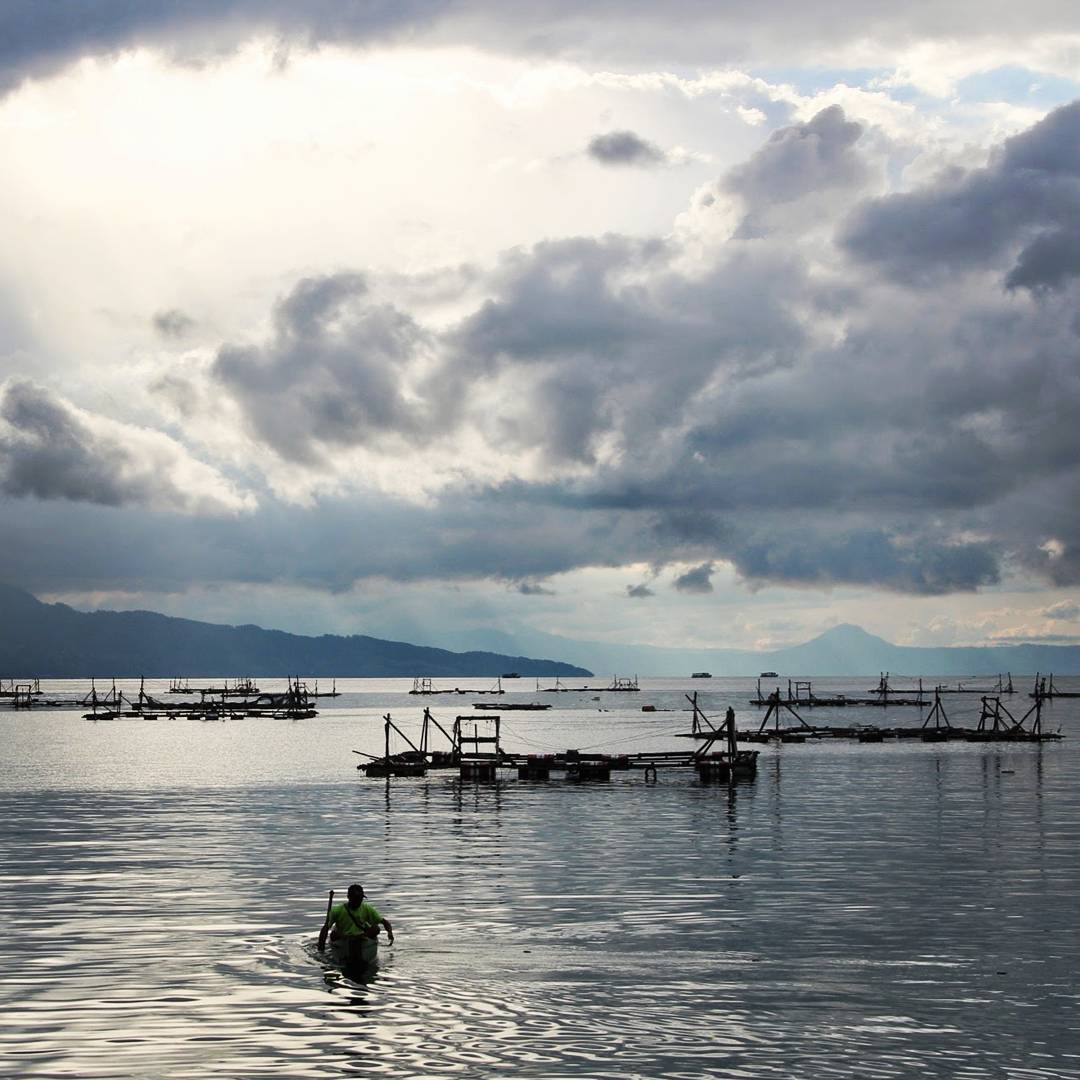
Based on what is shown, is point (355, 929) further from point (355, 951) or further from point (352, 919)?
point (355, 951)

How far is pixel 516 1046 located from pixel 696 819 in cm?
4154

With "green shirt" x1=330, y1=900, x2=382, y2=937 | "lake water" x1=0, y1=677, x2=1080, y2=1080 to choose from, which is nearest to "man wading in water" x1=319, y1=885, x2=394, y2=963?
"green shirt" x1=330, y1=900, x2=382, y2=937

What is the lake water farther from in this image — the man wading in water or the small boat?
the man wading in water

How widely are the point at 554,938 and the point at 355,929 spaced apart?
18.5ft

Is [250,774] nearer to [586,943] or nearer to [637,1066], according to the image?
[586,943]

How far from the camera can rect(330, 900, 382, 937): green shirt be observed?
32.1 meters

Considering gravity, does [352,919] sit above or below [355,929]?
above

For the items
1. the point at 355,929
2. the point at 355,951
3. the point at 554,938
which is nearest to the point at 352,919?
the point at 355,929

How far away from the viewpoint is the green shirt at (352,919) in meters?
32.1

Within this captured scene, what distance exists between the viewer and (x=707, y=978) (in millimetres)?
30125

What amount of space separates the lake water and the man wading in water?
0.80 m

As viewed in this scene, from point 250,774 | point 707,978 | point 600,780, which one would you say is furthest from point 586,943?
point 250,774

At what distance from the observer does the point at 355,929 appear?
32094 mm

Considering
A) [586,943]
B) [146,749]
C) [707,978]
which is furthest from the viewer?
[146,749]
